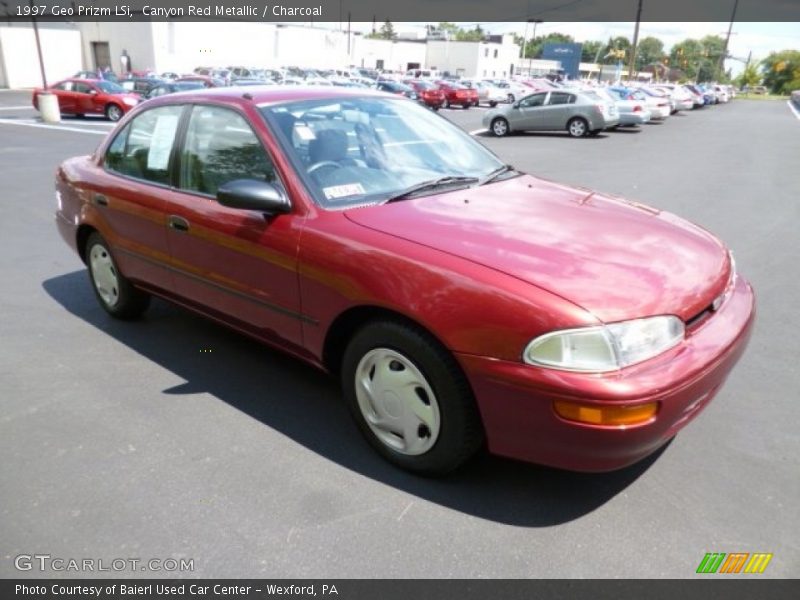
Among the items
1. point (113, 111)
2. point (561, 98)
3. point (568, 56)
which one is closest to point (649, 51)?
point (568, 56)

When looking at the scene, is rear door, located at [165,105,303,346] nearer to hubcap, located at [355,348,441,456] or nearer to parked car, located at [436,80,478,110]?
hubcap, located at [355,348,441,456]

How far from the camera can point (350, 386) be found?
2910mm

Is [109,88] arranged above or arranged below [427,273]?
below

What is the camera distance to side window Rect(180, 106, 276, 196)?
10.6 feet

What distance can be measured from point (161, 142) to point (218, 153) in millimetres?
638

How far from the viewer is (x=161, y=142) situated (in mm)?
3855

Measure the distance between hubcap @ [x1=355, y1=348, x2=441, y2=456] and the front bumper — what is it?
290mm

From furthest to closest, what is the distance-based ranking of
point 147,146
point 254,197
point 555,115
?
1. point 555,115
2. point 147,146
3. point 254,197

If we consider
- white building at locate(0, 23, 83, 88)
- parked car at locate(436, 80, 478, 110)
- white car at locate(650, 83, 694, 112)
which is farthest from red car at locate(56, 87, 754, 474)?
white building at locate(0, 23, 83, 88)

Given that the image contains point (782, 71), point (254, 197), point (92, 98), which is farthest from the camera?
point (782, 71)

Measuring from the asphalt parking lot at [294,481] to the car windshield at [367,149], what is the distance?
1.23 meters

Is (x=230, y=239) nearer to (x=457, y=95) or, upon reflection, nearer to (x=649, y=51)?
(x=457, y=95)

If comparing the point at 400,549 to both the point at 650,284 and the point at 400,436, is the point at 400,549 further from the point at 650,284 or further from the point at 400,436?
the point at 650,284

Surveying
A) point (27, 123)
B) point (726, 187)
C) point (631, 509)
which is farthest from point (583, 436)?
point (27, 123)
